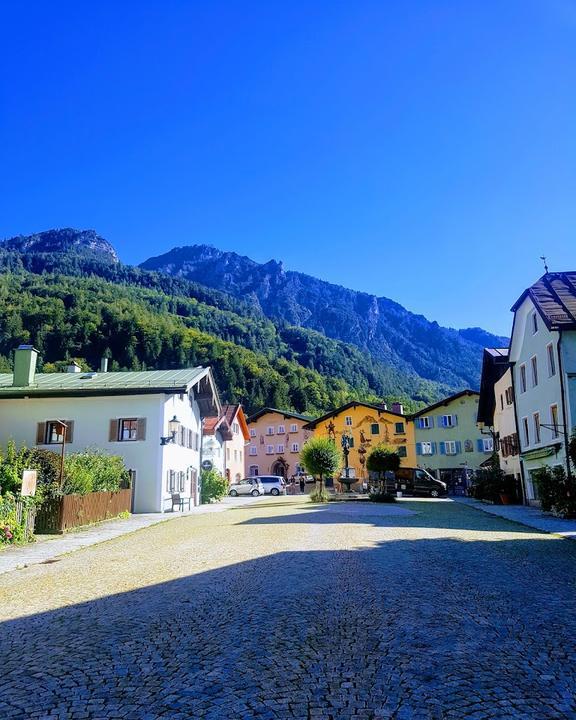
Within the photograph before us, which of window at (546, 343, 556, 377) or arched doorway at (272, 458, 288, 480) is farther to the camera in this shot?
arched doorway at (272, 458, 288, 480)

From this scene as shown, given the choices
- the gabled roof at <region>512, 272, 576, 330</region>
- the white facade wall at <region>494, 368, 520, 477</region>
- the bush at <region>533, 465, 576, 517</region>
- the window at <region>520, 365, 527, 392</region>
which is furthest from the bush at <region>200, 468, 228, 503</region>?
the bush at <region>533, 465, 576, 517</region>

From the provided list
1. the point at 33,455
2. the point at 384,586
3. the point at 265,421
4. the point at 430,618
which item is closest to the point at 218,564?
the point at 384,586

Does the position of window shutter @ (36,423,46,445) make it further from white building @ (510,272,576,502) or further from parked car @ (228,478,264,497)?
parked car @ (228,478,264,497)

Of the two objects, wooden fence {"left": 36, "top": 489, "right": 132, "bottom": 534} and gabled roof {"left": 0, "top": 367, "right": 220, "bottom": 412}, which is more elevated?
gabled roof {"left": 0, "top": 367, "right": 220, "bottom": 412}

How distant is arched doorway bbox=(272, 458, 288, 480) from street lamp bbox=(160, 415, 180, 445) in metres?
48.3

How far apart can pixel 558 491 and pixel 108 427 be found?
19.2 m

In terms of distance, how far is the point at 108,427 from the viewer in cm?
2778

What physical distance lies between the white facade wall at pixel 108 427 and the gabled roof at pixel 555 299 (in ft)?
57.3

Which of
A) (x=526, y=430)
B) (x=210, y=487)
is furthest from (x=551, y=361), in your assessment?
(x=210, y=487)

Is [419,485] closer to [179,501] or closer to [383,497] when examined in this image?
[383,497]

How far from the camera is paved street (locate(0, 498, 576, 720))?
4.01 metres

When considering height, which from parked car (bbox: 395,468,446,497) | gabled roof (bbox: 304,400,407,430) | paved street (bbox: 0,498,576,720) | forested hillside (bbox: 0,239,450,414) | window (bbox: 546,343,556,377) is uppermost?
forested hillside (bbox: 0,239,450,414)

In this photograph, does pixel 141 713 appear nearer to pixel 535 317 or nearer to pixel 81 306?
pixel 535 317

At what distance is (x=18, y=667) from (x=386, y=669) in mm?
3026
